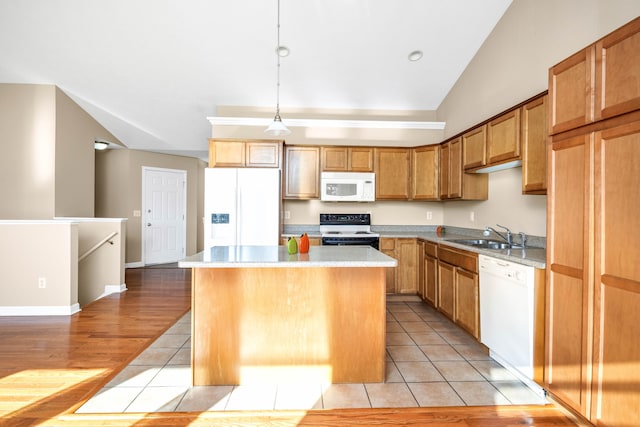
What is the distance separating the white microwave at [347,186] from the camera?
4562 millimetres

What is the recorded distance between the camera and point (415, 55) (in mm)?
4164

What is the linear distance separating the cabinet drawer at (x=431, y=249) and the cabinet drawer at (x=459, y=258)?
0.11 metres

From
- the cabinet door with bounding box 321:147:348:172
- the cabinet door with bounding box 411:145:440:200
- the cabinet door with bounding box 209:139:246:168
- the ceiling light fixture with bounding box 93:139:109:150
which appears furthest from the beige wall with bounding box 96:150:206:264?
the cabinet door with bounding box 411:145:440:200

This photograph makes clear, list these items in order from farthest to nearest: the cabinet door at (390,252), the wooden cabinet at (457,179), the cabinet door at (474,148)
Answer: the cabinet door at (390,252) < the wooden cabinet at (457,179) < the cabinet door at (474,148)

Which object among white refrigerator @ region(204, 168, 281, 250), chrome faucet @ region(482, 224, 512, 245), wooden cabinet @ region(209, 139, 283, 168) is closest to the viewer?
chrome faucet @ region(482, 224, 512, 245)

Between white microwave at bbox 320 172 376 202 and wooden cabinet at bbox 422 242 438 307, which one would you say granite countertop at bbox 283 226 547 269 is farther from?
white microwave at bbox 320 172 376 202

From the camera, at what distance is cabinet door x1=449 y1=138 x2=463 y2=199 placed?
3830 millimetres

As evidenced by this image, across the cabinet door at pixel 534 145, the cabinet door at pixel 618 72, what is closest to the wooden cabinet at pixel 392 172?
the cabinet door at pixel 534 145

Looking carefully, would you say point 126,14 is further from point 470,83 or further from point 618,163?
point 618,163

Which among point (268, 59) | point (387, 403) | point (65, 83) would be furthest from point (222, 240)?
point (65, 83)

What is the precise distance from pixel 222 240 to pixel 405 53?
130 inches

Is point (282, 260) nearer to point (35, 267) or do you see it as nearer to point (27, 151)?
point (35, 267)

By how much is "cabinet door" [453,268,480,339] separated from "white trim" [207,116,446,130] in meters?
2.59

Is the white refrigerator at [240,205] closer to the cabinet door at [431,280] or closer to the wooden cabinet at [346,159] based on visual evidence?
the wooden cabinet at [346,159]
